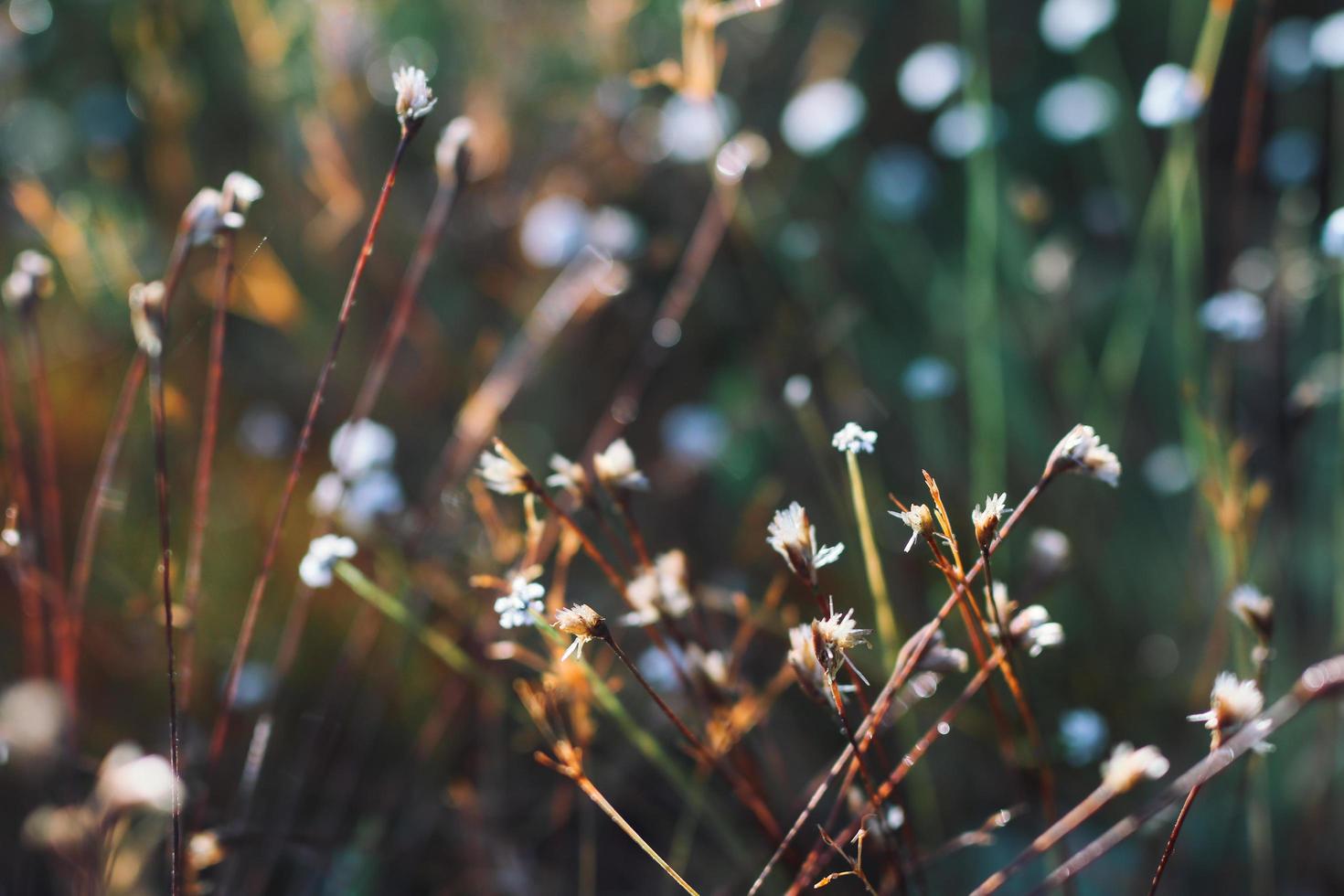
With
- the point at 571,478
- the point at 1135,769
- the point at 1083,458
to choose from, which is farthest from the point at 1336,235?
the point at 571,478

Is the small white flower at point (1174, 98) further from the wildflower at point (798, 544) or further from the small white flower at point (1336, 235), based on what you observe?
the wildflower at point (798, 544)

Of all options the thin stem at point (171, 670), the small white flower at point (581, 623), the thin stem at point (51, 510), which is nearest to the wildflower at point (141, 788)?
the thin stem at point (171, 670)

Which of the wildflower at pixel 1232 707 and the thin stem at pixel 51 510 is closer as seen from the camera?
the wildflower at pixel 1232 707

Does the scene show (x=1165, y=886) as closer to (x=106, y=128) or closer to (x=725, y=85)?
(x=725, y=85)

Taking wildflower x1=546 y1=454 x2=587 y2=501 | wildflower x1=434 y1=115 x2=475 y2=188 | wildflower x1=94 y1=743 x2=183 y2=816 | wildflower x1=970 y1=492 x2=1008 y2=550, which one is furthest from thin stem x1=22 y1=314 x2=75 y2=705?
wildflower x1=970 y1=492 x2=1008 y2=550

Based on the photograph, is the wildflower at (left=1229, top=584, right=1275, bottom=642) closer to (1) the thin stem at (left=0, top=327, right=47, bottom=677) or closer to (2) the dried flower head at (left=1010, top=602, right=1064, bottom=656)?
(2) the dried flower head at (left=1010, top=602, right=1064, bottom=656)

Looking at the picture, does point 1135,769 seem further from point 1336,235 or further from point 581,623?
point 1336,235
